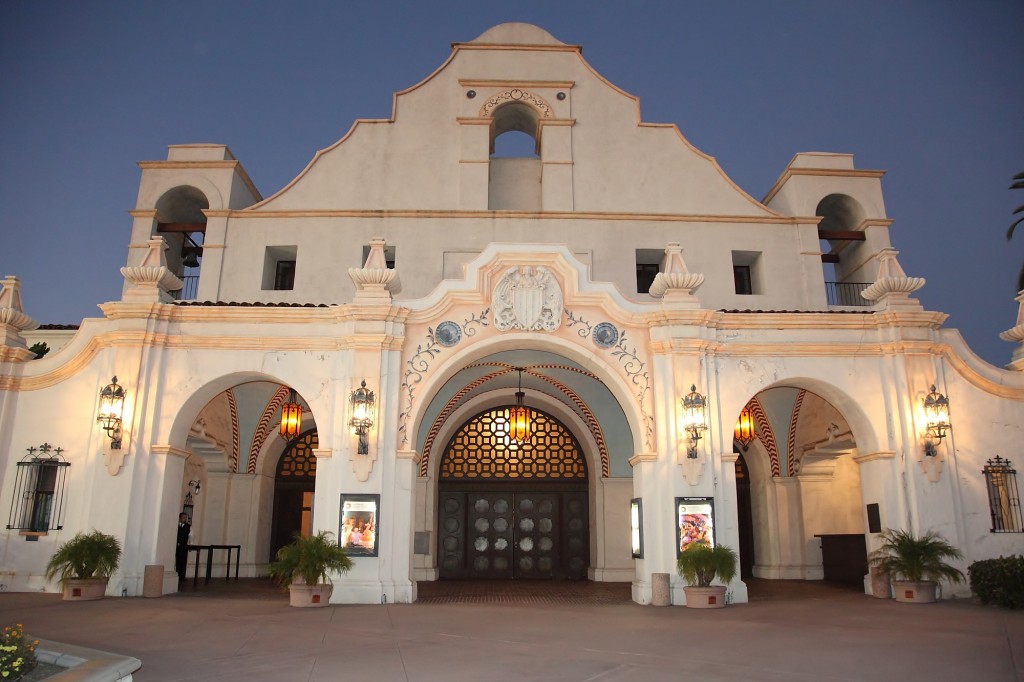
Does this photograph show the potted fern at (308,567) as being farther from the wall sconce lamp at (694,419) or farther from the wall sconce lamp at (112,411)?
the wall sconce lamp at (694,419)

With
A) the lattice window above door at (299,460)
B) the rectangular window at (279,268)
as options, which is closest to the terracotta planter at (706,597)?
the lattice window above door at (299,460)

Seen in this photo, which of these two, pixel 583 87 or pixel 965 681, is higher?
pixel 583 87

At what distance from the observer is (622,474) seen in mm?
19969

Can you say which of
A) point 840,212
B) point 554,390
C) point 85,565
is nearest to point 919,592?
point 554,390

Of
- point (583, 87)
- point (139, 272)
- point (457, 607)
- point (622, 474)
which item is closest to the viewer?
point (457, 607)

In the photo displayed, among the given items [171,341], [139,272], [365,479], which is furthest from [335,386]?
[139,272]

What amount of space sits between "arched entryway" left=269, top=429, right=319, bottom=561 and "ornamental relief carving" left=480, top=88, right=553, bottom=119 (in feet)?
32.4

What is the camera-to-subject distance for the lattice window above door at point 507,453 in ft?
69.3

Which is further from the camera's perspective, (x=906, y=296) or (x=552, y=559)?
(x=552, y=559)

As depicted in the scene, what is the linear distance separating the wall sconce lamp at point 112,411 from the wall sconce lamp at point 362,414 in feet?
13.7

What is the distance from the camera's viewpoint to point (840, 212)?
22.1 m

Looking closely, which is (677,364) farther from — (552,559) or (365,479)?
(552,559)

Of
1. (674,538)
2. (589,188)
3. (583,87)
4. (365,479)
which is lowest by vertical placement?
(674,538)

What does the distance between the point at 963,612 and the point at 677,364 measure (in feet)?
19.4
